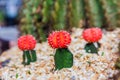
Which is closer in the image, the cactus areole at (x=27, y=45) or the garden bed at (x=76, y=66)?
the garden bed at (x=76, y=66)

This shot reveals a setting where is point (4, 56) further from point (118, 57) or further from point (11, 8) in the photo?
point (11, 8)

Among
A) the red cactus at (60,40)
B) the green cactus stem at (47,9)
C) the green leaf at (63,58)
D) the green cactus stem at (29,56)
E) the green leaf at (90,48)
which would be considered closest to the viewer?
the red cactus at (60,40)

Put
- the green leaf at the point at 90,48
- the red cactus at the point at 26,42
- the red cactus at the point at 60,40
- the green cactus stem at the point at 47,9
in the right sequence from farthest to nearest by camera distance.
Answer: the green cactus stem at the point at 47,9
the green leaf at the point at 90,48
the red cactus at the point at 26,42
the red cactus at the point at 60,40

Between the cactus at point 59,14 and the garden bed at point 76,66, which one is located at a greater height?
the cactus at point 59,14

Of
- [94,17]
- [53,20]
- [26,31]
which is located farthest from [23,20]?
[94,17]

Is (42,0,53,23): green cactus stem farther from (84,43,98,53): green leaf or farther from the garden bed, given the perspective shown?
(84,43,98,53): green leaf

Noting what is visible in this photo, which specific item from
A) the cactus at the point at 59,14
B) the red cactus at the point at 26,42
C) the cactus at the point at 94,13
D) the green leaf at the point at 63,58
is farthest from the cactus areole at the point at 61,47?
the cactus at the point at 94,13

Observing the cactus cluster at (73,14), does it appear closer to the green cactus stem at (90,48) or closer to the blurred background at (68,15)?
the blurred background at (68,15)
